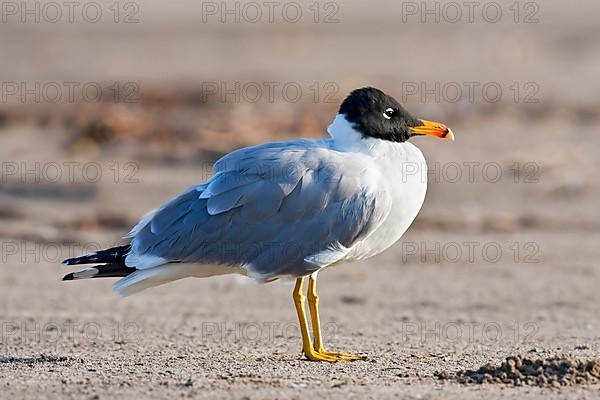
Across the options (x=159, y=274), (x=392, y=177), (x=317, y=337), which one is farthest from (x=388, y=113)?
(x=159, y=274)

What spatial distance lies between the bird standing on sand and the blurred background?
569 mm

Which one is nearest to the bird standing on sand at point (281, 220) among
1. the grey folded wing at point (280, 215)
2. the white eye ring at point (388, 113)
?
the grey folded wing at point (280, 215)

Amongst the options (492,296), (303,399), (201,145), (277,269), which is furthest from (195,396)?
(201,145)

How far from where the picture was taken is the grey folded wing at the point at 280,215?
7.31m

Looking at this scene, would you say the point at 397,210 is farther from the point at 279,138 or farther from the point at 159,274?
the point at 279,138

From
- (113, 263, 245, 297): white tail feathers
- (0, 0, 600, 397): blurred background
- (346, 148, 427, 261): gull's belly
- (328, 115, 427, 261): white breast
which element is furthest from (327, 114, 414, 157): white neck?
(0, 0, 600, 397): blurred background

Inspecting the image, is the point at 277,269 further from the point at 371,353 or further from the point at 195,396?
the point at 195,396

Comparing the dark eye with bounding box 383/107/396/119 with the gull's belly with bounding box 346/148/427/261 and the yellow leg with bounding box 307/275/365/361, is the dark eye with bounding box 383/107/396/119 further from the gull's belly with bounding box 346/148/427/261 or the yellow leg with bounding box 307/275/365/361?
the yellow leg with bounding box 307/275/365/361

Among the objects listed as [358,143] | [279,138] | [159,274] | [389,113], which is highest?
[389,113]

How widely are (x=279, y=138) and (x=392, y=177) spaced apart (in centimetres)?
873

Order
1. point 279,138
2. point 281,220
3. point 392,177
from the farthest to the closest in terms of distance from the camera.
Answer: point 279,138
point 392,177
point 281,220

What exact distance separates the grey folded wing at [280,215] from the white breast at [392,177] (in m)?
0.11

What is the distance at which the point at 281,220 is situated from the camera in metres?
7.38

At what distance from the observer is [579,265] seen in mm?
11914
